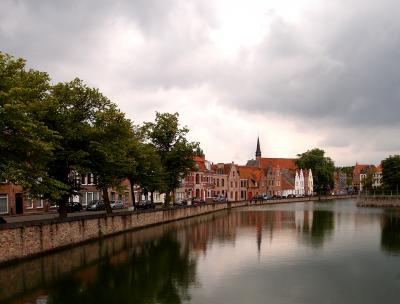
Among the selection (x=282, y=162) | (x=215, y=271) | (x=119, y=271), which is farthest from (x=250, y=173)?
(x=119, y=271)

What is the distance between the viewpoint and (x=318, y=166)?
509 feet

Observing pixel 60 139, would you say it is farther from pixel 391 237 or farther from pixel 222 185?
pixel 222 185

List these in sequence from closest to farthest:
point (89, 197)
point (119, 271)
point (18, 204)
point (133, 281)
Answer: point (133, 281) < point (119, 271) < point (18, 204) < point (89, 197)

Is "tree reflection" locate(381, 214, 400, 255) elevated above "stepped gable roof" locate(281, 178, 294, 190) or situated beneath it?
situated beneath

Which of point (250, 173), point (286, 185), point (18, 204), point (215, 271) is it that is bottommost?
point (215, 271)

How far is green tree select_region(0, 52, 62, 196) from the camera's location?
28.1m

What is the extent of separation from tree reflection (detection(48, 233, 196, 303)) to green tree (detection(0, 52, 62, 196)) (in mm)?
7602

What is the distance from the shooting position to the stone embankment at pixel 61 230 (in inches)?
1180

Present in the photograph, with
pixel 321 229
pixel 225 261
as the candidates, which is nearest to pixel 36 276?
pixel 225 261

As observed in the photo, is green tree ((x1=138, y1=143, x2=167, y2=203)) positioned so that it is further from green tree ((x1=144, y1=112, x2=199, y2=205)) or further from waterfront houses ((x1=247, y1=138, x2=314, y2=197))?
waterfront houses ((x1=247, y1=138, x2=314, y2=197))

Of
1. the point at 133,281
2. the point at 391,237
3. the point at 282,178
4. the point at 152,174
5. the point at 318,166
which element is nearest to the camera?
the point at 133,281

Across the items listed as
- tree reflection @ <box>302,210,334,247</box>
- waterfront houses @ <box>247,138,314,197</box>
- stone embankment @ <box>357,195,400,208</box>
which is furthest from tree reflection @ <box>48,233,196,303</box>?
waterfront houses @ <box>247,138,314,197</box>

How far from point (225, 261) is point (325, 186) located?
134507 millimetres

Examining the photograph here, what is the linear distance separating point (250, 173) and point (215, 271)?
107 meters
